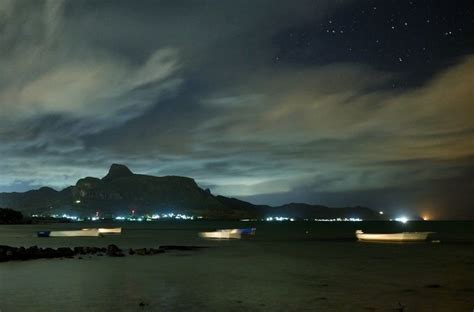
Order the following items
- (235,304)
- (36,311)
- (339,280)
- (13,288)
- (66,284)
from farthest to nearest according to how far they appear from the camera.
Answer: (339,280) < (66,284) < (13,288) < (235,304) < (36,311)

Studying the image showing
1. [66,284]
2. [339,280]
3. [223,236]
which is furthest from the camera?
[223,236]

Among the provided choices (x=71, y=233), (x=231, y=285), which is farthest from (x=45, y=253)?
(x=71, y=233)

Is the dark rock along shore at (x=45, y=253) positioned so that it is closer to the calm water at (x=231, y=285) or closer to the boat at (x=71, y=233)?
the calm water at (x=231, y=285)

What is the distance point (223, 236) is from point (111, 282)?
8719 cm

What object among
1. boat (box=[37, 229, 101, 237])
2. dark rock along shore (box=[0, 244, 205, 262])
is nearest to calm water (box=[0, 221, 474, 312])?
dark rock along shore (box=[0, 244, 205, 262])

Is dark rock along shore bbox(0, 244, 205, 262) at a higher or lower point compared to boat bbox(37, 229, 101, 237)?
lower

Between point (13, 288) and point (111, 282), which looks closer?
point (13, 288)

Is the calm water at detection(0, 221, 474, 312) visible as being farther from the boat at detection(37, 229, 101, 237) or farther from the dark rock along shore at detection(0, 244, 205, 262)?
the boat at detection(37, 229, 101, 237)

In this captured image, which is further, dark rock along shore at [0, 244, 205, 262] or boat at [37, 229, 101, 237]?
boat at [37, 229, 101, 237]

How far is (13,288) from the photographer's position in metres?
38.9

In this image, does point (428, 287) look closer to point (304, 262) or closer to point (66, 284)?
point (304, 262)

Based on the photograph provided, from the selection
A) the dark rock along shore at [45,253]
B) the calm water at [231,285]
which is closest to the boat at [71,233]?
the dark rock along shore at [45,253]

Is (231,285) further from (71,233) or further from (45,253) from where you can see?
(71,233)

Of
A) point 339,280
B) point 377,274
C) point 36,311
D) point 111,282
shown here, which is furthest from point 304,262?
point 36,311
